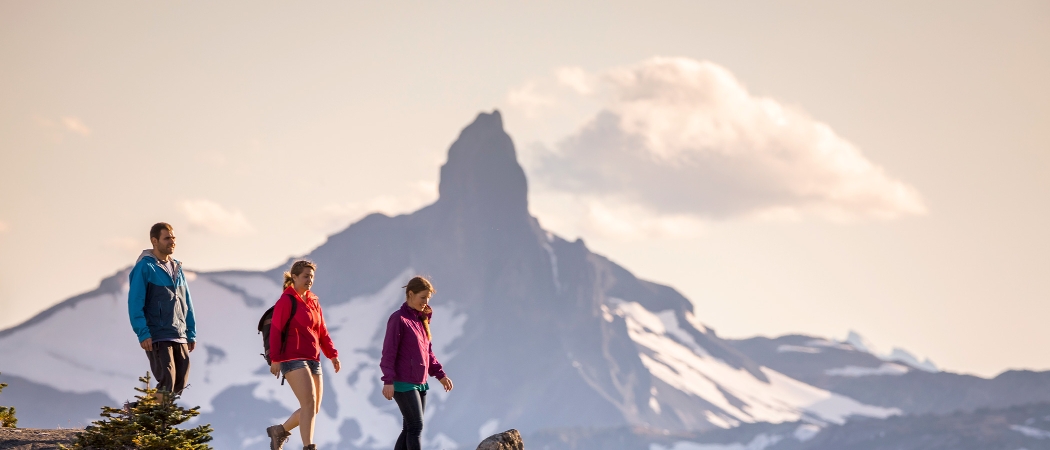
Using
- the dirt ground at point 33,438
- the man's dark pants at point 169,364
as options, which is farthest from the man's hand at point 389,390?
the dirt ground at point 33,438

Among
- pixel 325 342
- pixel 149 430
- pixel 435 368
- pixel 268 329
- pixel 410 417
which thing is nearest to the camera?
pixel 149 430

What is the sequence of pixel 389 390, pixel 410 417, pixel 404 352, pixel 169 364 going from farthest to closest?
pixel 404 352, pixel 169 364, pixel 410 417, pixel 389 390

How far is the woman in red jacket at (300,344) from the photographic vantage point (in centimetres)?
1692

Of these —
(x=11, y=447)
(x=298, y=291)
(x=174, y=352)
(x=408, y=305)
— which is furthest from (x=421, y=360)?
(x=11, y=447)

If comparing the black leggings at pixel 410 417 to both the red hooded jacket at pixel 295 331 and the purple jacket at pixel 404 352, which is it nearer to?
the purple jacket at pixel 404 352

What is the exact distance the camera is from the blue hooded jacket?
1703 cm

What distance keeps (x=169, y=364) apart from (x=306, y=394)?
2.03m

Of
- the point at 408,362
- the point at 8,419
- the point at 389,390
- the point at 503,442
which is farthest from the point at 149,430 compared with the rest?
the point at 8,419

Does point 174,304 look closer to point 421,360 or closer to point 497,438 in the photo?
point 421,360

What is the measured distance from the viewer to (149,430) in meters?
15.4

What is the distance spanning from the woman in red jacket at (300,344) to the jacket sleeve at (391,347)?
0.67m

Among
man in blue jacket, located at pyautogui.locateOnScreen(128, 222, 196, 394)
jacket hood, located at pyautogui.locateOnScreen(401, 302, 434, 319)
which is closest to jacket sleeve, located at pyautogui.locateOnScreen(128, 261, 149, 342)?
man in blue jacket, located at pyautogui.locateOnScreen(128, 222, 196, 394)

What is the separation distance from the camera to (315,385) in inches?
675

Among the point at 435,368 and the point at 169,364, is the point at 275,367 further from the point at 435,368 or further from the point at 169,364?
the point at 435,368
